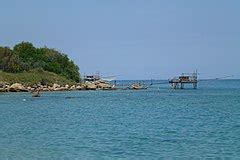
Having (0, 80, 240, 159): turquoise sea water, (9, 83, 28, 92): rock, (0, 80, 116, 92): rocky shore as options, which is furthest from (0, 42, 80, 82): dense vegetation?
(0, 80, 240, 159): turquoise sea water

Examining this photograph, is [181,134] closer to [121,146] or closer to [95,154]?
[121,146]

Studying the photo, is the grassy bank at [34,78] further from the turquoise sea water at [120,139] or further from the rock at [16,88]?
the turquoise sea water at [120,139]

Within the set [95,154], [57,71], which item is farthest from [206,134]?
[57,71]

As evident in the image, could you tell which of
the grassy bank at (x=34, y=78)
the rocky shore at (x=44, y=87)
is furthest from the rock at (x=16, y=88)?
the grassy bank at (x=34, y=78)

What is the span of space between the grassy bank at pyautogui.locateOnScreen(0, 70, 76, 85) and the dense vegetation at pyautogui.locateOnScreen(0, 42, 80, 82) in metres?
4.42

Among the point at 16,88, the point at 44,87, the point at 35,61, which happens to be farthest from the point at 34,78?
the point at 35,61

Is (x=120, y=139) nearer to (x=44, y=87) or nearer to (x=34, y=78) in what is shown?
(x=44, y=87)

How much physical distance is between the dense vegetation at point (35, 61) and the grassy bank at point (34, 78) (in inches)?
174

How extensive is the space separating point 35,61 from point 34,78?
21.7 m

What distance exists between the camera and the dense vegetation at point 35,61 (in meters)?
152

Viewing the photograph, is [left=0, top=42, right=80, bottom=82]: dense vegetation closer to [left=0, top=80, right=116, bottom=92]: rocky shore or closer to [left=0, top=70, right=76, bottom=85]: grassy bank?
[left=0, top=70, right=76, bottom=85]: grassy bank

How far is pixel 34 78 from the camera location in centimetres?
14738

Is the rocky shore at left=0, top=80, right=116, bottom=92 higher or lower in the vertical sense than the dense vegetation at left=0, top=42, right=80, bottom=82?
lower

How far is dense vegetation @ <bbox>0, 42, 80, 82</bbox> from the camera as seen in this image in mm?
152375
